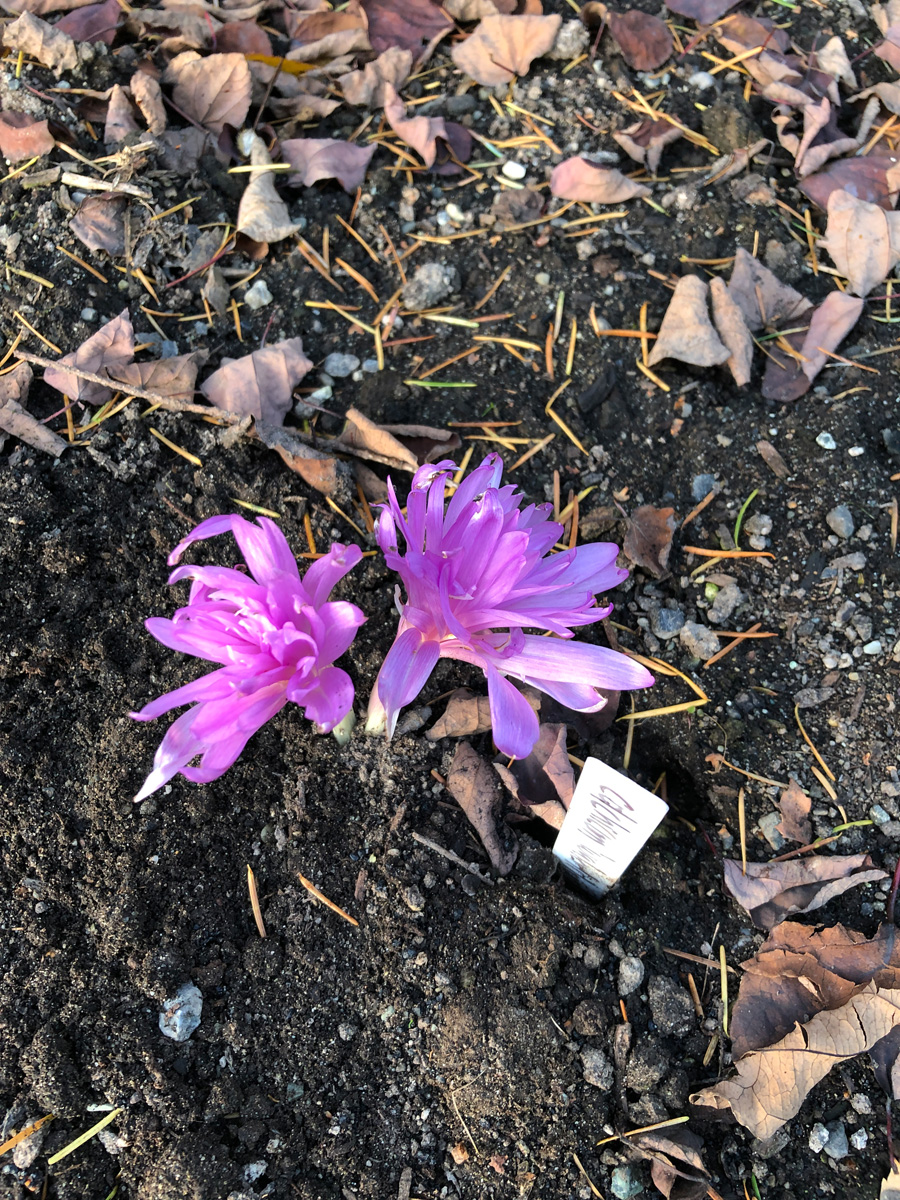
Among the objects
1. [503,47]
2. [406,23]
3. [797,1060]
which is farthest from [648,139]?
[797,1060]

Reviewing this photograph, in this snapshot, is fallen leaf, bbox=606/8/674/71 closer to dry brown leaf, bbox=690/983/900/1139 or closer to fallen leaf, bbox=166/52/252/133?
fallen leaf, bbox=166/52/252/133

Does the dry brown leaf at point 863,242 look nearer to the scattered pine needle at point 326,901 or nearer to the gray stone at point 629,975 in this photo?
the gray stone at point 629,975

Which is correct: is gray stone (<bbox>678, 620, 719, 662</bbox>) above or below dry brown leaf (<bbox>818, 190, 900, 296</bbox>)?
below

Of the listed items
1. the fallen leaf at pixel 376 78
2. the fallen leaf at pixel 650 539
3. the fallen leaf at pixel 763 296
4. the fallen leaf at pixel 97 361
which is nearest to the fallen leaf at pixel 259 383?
the fallen leaf at pixel 97 361

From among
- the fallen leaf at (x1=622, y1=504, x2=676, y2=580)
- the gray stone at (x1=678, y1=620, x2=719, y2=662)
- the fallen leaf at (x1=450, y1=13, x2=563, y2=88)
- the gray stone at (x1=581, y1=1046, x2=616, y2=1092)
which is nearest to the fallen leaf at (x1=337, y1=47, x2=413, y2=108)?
the fallen leaf at (x1=450, y1=13, x2=563, y2=88)

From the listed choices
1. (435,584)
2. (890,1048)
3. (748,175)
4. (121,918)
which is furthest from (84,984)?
(748,175)

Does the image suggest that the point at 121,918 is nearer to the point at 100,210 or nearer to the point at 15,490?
the point at 15,490

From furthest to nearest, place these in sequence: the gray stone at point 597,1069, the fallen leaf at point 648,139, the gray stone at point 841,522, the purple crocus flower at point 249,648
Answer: the fallen leaf at point 648,139, the gray stone at point 841,522, the gray stone at point 597,1069, the purple crocus flower at point 249,648
